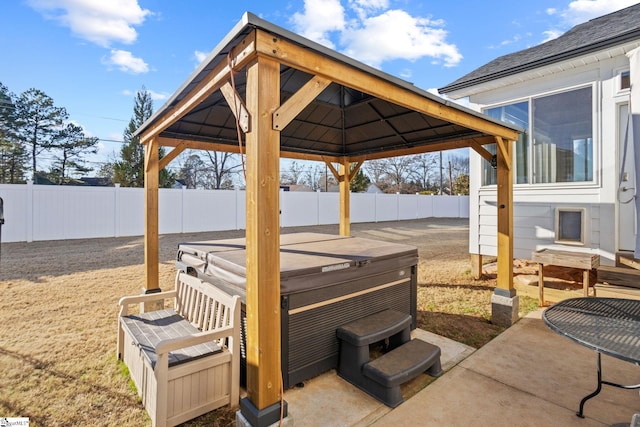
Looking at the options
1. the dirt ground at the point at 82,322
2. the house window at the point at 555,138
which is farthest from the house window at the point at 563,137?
the dirt ground at the point at 82,322

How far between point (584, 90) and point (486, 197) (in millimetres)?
2077

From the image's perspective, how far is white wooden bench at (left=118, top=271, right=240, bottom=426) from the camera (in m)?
1.98

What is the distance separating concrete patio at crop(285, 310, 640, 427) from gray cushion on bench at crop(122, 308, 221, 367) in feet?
2.56

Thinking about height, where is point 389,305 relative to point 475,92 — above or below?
below

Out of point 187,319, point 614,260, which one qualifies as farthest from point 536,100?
point 187,319

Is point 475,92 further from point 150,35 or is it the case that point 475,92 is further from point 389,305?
point 150,35

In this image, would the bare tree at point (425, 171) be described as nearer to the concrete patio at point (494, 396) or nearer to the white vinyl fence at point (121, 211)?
the white vinyl fence at point (121, 211)

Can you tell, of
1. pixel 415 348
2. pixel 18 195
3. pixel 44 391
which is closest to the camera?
pixel 44 391

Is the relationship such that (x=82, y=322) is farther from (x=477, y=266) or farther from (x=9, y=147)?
(x=9, y=147)

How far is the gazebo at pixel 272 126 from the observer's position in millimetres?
1695

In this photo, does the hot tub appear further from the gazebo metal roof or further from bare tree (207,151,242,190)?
bare tree (207,151,242,190)

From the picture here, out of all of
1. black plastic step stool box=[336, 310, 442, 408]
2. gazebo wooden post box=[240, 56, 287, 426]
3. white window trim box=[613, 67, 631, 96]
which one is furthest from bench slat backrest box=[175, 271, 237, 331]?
white window trim box=[613, 67, 631, 96]

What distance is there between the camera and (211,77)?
220 centimetres

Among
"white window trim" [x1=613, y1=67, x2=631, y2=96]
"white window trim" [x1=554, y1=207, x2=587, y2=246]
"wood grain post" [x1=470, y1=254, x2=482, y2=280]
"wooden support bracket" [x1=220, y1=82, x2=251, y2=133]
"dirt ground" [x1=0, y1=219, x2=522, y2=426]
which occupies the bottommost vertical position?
"dirt ground" [x1=0, y1=219, x2=522, y2=426]
